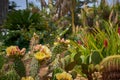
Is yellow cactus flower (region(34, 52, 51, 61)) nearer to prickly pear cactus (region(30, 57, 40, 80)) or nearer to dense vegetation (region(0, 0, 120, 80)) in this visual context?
dense vegetation (region(0, 0, 120, 80))

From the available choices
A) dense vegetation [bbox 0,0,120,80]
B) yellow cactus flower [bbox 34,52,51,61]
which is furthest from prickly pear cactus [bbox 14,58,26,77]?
yellow cactus flower [bbox 34,52,51,61]

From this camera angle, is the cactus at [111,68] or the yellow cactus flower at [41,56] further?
the cactus at [111,68]

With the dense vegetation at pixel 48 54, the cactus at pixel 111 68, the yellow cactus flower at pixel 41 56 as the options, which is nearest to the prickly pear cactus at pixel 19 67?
the dense vegetation at pixel 48 54

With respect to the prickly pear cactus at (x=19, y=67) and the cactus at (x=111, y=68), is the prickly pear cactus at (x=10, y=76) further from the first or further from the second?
the cactus at (x=111, y=68)

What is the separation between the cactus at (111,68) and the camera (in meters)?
3.91

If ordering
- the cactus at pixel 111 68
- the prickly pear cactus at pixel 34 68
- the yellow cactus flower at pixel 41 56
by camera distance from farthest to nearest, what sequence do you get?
the cactus at pixel 111 68
the prickly pear cactus at pixel 34 68
the yellow cactus flower at pixel 41 56

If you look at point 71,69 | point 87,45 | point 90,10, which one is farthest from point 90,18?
point 71,69

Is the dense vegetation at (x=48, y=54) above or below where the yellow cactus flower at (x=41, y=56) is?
below

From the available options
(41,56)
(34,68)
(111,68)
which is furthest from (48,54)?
(111,68)

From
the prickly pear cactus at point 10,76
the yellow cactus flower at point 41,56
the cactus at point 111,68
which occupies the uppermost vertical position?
the yellow cactus flower at point 41,56

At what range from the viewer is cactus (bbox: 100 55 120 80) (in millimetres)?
3908

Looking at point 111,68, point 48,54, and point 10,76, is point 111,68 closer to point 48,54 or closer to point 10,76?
point 48,54

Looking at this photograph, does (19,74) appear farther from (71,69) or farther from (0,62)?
(71,69)

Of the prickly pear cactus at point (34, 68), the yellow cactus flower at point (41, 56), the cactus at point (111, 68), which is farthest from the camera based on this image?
the cactus at point (111, 68)
